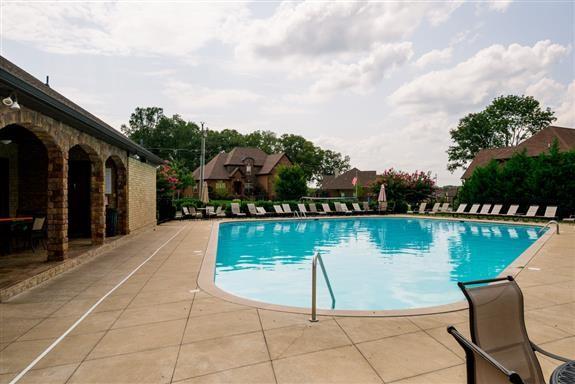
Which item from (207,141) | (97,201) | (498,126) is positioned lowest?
(97,201)

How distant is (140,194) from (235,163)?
3503 cm

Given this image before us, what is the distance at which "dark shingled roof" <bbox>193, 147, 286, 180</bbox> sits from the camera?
49.0 m

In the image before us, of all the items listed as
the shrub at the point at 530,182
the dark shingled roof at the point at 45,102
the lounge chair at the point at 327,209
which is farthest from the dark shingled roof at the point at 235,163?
the dark shingled roof at the point at 45,102

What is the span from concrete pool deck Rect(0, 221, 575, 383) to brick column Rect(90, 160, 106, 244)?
162 inches

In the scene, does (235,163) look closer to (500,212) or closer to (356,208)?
(356,208)

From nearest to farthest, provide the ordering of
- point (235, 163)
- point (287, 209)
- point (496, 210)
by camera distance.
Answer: point (496, 210), point (287, 209), point (235, 163)

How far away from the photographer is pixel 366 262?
35.6 feet

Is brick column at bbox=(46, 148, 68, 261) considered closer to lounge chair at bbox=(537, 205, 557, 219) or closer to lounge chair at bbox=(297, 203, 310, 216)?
lounge chair at bbox=(297, 203, 310, 216)

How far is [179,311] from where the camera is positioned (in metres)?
5.05

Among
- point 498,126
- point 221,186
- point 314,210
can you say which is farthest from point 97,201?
point 498,126

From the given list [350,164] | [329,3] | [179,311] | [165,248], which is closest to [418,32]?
[329,3]

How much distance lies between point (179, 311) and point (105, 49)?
13705 mm

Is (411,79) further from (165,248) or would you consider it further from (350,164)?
(350,164)

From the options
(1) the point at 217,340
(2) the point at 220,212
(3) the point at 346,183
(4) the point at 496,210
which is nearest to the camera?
(1) the point at 217,340
